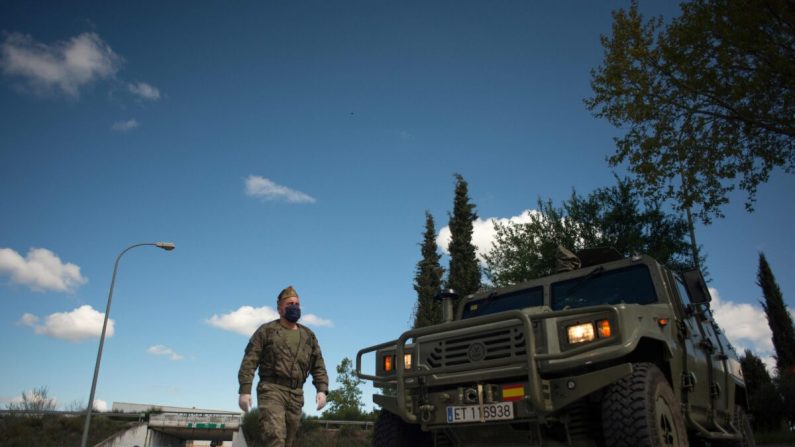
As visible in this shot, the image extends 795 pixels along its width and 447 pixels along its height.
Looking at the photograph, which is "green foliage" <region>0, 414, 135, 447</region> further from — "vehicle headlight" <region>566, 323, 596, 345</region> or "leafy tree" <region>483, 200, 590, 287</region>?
"vehicle headlight" <region>566, 323, 596, 345</region>

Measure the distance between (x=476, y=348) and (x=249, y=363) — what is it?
2015mm

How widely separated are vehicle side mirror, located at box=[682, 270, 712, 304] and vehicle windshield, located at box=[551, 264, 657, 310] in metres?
0.33

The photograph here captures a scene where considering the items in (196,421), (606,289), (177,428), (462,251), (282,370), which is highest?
(462,251)

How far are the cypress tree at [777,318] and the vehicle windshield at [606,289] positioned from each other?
3294cm

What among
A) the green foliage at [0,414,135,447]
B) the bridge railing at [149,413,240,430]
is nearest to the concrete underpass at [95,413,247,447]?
the bridge railing at [149,413,240,430]

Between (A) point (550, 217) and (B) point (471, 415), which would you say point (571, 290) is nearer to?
(B) point (471, 415)

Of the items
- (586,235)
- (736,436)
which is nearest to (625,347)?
(736,436)

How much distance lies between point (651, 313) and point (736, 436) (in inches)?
93.8

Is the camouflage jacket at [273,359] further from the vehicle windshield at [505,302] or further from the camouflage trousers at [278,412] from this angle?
the vehicle windshield at [505,302]

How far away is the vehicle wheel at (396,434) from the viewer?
538 centimetres

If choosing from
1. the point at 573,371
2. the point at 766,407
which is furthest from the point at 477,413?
the point at 766,407

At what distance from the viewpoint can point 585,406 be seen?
4.50 metres

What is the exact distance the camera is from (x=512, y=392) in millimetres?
4477

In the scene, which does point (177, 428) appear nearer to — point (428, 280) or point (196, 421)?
point (196, 421)
